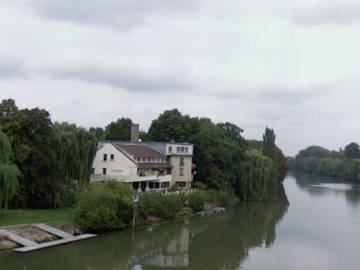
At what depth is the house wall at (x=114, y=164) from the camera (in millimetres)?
48622

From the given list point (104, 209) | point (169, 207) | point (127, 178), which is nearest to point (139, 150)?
point (127, 178)

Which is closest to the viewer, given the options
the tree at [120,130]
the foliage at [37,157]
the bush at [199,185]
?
the foliage at [37,157]

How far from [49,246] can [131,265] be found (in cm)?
577

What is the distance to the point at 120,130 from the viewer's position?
71438mm

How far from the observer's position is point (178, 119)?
6116 cm

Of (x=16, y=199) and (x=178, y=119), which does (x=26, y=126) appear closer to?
(x=16, y=199)

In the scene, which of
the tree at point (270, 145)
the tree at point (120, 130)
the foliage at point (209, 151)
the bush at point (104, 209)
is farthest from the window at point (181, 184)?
the tree at point (270, 145)

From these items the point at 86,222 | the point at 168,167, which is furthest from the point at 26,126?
the point at 168,167

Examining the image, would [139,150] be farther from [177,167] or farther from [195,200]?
[195,200]

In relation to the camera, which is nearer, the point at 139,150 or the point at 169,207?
the point at 169,207

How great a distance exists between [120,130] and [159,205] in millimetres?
33158

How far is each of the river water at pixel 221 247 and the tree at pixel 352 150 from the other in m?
109

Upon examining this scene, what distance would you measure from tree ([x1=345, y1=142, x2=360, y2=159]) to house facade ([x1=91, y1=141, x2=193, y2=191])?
110441mm

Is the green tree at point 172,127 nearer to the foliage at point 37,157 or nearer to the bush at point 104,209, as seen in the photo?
the foliage at point 37,157
